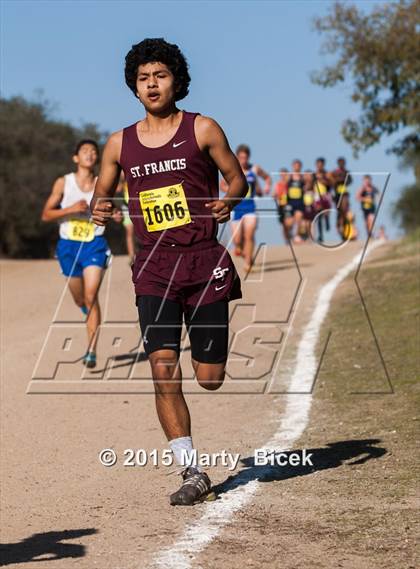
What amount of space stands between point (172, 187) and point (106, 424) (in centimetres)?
309

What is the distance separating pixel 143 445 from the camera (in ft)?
27.6

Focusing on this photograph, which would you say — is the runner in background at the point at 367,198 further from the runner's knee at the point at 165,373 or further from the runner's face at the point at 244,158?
the runner's knee at the point at 165,373

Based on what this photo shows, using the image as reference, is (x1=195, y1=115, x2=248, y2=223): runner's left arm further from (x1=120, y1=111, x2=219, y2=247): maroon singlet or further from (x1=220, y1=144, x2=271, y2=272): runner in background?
(x1=220, y1=144, x2=271, y2=272): runner in background

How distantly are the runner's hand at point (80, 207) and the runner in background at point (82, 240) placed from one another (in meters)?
0.06

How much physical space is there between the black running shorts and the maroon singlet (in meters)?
0.34

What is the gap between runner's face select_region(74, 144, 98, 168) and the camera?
12.3m

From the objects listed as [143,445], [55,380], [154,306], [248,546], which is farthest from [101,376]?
[248,546]

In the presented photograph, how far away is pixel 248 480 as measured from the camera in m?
7.11

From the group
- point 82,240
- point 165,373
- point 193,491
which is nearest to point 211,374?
point 165,373

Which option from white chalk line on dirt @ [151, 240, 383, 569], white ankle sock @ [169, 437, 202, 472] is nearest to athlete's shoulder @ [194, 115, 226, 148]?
white ankle sock @ [169, 437, 202, 472]

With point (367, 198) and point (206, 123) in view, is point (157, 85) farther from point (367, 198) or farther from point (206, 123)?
point (367, 198)

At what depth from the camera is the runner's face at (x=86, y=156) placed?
40.4 feet

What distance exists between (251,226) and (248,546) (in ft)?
50.3

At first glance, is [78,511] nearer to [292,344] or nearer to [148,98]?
[148,98]
